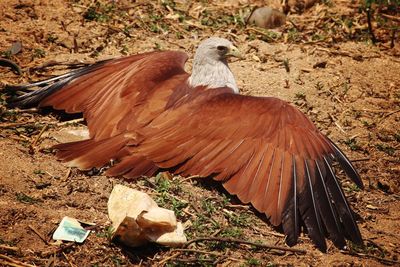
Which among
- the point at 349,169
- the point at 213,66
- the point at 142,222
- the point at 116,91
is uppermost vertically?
the point at 213,66

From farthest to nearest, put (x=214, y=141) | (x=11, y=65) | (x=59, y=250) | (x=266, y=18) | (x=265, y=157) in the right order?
(x=266, y=18)
(x=11, y=65)
(x=214, y=141)
(x=265, y=157)
(x=59, y=250)

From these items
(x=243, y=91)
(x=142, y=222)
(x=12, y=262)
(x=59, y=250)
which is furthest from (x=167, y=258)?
(x=243, y=91)

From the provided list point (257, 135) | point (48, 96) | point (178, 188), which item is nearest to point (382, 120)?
point (257, 135)

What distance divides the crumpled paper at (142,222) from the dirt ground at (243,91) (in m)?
0.08

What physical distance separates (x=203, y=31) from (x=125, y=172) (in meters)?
3.29

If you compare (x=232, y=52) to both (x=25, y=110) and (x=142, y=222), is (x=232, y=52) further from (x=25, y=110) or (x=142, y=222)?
(x=142, y=222)

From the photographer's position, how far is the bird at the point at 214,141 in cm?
489

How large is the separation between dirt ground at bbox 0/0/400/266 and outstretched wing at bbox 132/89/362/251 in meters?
0.15

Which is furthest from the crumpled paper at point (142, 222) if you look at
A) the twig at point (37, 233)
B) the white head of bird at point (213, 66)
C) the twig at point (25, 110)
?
the twig at point (25, 110)

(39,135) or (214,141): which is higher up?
(214,141)

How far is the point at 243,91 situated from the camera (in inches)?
271

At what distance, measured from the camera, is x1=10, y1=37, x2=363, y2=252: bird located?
489 centimetres

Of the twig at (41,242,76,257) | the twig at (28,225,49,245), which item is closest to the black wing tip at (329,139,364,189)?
the twig at (41,242,76,257)

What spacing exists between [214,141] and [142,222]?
1.09 meters
